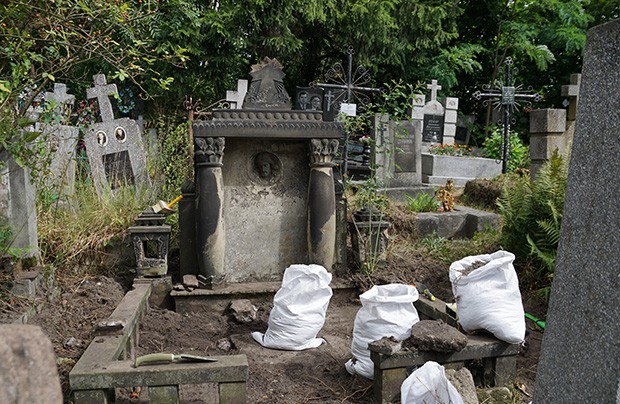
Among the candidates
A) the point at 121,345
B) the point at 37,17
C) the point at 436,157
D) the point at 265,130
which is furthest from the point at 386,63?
the point at 121,345

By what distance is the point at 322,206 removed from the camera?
6023mm

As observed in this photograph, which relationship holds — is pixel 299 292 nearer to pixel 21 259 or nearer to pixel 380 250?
pixel 380 250

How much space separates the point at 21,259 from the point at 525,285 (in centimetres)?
462

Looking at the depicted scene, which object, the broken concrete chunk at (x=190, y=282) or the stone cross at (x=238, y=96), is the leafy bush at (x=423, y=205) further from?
the stone cross at (x=238, y=96)

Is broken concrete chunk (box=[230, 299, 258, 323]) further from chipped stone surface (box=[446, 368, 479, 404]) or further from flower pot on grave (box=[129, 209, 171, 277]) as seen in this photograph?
chipped stone surface (box=[446, 368, 479, 404])

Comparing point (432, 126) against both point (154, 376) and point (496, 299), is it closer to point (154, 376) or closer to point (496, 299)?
point (496, 299)

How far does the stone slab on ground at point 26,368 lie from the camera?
96 cm

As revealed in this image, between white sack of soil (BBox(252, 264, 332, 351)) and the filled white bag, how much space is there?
1.50 meters

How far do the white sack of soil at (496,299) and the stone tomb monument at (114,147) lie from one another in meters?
5.66

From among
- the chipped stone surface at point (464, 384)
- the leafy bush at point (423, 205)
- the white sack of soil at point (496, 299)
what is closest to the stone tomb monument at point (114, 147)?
the leafy bush at point (423, 205)

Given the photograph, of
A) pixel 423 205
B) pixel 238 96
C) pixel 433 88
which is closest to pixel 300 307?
pixel 423 205

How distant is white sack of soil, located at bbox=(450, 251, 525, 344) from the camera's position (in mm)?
3811

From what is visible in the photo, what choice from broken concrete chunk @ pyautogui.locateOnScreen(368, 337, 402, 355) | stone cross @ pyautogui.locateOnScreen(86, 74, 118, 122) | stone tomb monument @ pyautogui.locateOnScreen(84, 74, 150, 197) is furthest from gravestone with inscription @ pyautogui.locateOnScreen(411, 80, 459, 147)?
broken concrete chunk @ pyautogui.locateOnScreen(368, 337, 402, 355)

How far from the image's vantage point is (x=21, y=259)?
5.11 meters
